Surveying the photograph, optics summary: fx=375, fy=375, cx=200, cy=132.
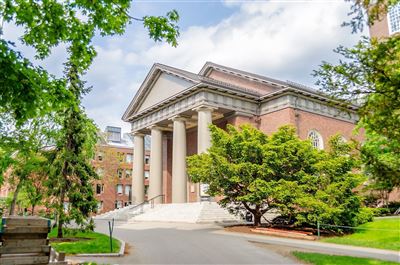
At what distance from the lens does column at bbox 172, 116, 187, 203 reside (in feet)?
102

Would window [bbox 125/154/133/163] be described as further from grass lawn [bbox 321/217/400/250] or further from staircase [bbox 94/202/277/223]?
grass lawn [bbox 321/217/400/250]

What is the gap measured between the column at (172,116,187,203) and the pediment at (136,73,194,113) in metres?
2.87

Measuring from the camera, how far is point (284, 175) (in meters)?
19.8

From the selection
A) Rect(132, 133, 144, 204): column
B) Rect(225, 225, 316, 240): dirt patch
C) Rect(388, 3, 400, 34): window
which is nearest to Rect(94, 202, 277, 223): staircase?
Rect(225, 225, 316, 240): dirt patch

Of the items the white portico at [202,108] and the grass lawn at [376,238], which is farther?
the white portico at [202,108]

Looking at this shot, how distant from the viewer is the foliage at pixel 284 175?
60.1ft

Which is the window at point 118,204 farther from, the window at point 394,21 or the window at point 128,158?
the window at point 394,21

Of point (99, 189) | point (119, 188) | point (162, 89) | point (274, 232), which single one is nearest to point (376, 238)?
point (274, 232)

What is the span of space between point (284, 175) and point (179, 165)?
13.2 metres

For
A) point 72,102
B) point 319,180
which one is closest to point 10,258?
point 72,102

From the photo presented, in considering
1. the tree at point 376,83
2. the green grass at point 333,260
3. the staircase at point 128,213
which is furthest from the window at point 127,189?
the tree at point 376,83

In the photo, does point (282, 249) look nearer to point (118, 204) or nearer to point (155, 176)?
point (155, 176)

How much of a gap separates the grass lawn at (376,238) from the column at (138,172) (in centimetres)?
2329

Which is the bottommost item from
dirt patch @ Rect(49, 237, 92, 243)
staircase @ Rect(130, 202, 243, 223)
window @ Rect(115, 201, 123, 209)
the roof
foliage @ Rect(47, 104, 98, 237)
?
dirt patch @ Rect(49, 237, 92, 243)
